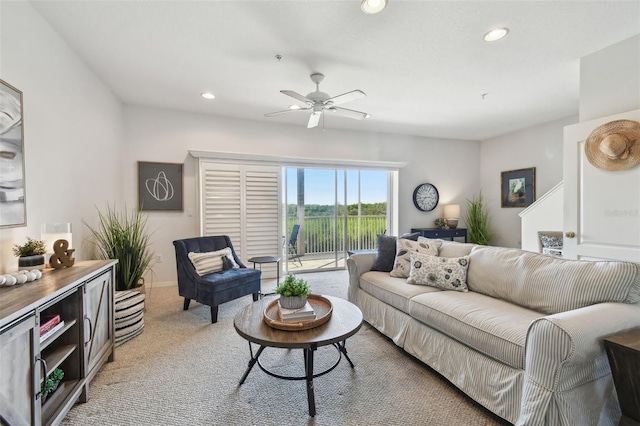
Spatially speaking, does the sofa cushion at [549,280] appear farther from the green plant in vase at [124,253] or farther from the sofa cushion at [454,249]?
the green plant in vase at [124,253]

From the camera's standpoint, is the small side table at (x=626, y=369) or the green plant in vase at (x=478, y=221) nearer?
the small side table at (x=626, y=369)

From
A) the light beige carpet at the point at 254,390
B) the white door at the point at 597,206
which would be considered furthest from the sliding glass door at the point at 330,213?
the white door at the point at 597,206

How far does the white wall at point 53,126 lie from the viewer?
1.78 m

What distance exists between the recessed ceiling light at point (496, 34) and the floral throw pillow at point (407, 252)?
1870 mm

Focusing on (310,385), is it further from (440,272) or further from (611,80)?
(611,80)

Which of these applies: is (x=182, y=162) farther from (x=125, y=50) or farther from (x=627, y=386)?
(x=627, y=386)

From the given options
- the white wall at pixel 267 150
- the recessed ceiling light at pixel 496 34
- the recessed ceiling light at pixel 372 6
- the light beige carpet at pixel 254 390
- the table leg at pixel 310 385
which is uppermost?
the recessed ceiling light at pixel 496 34

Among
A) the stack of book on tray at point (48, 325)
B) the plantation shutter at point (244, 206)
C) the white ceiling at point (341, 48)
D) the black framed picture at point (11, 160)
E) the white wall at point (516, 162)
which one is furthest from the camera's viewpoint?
the white wall at point (516, 162)

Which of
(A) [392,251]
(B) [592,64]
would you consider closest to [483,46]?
(B) [592,64]

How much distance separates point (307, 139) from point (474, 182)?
389 centimetres

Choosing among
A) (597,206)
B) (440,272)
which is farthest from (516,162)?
(440,272)

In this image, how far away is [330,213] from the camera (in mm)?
5238

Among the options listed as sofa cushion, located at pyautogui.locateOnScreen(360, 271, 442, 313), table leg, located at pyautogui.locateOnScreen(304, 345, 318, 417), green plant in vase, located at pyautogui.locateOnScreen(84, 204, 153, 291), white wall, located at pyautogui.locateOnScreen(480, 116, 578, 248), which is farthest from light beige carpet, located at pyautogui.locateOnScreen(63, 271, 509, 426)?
white wall, located at pyautogui.locateOnScreen(480, 116, 578, 248)

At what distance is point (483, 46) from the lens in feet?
7.95
